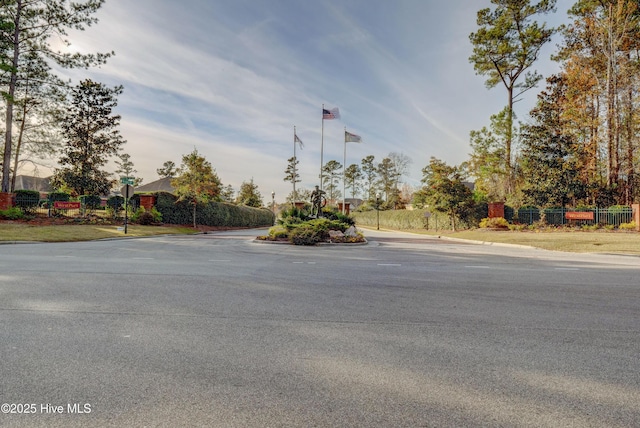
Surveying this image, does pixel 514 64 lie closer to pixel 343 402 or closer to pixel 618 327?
pixel 618 327

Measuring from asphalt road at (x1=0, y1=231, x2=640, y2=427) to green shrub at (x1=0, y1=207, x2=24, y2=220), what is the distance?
2064cm

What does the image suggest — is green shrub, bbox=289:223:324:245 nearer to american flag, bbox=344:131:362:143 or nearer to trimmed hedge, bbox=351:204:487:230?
american flag, bbox=344:131:362:143

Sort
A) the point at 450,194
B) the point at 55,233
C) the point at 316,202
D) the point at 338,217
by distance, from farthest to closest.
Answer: the point at 450,194 → the point at 316,202 → the point at 338,217 → the point at 55,233

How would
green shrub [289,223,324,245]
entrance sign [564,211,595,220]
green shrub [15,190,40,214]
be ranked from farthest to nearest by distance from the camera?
entrance sign [564,211,595,220]
green shrub [15,190,40,214]
green shrub [289,223,324,245]

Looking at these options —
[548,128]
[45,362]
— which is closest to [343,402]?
[45,362]

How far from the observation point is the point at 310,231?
17094mm

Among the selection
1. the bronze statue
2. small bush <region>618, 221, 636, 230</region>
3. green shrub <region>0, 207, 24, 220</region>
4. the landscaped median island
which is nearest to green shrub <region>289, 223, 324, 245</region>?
the landscaped median island

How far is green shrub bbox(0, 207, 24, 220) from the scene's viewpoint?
2116 cm

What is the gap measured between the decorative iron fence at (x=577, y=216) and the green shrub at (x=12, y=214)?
38037 millimetres

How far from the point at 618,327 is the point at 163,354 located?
5.27 metres

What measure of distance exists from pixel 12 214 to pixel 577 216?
40520 mm

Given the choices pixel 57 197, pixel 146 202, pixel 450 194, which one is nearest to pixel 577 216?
pixel 450 194

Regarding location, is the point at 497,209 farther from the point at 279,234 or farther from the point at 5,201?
the point at 5,201

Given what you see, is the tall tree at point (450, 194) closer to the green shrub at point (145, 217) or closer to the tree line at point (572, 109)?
the tree line at point (572, 109)
